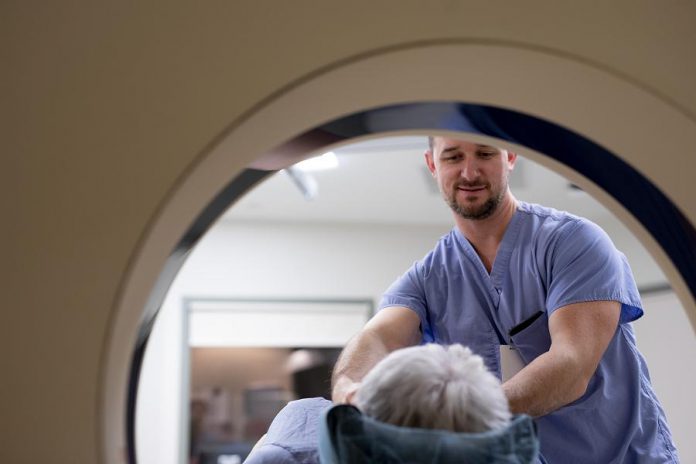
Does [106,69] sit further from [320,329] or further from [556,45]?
[320,329]

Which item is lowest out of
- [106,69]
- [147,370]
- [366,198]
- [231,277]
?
[106,69]

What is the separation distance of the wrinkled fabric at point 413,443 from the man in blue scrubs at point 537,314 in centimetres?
42

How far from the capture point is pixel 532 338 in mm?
1758

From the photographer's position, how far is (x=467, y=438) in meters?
1.04

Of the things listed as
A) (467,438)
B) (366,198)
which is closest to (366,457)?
(467,438)

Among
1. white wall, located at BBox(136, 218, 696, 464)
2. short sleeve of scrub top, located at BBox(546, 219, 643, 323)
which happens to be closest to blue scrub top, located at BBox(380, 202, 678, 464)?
short sleeve of scrub top, located at BBox(546, 219, 643, 323)

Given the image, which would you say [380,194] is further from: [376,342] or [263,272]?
[376,342]

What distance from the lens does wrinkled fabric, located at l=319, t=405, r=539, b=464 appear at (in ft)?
3.38

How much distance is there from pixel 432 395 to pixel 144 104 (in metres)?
0.52

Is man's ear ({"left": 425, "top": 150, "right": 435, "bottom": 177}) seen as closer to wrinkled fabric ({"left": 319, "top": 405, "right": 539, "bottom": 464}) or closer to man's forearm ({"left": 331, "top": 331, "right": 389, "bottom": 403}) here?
man's forearm ({"left": 331, "top": 331, "right": 389, "bottom": 403})

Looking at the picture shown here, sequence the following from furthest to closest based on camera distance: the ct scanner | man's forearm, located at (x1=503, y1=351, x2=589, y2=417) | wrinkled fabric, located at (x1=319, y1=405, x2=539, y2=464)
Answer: man's forearm, located at (x1=503, y1=351, x2=589, y2=417) < wrinkled fabric, located at (x1=319, y1=405, x2=539, y2=464) < the ct scanner

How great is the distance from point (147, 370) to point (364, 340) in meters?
3.99

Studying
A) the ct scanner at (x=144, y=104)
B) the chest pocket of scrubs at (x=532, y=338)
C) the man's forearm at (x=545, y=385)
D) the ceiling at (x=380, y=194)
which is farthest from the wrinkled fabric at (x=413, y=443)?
the ceiling at (x=380, y=194)

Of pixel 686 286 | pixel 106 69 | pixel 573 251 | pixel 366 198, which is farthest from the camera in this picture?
pixel 366 198
